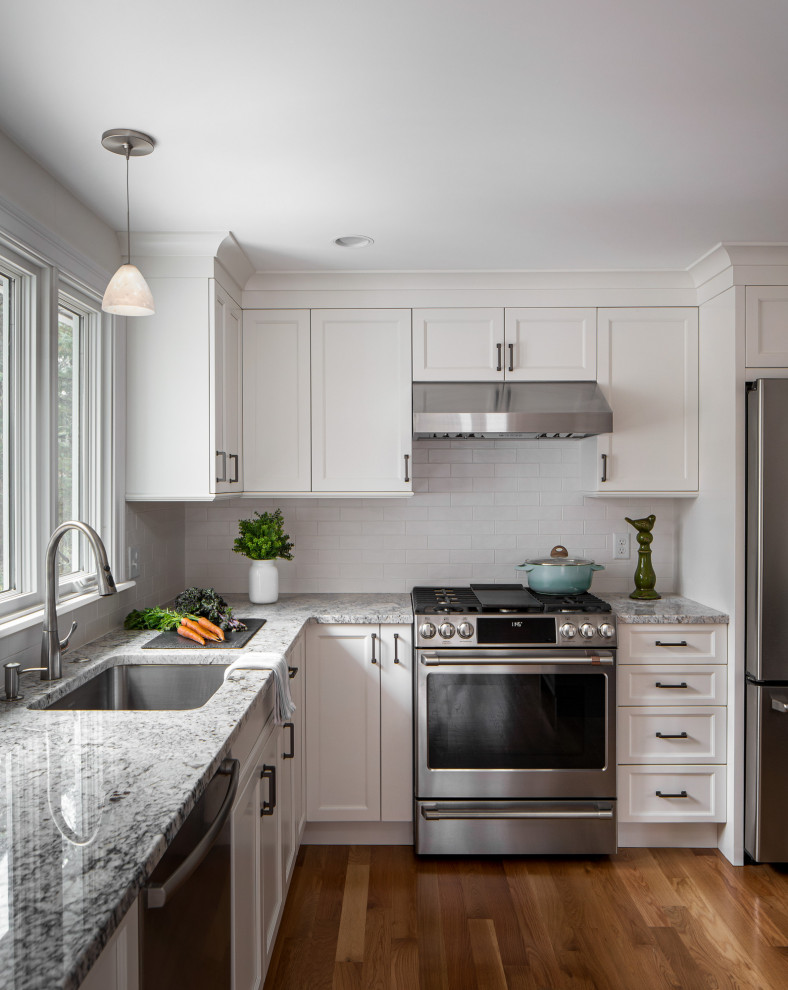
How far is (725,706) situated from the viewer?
297 centimetres

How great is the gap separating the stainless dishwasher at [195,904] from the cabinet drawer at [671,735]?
191 centimetres

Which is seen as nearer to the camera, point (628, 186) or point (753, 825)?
point (628, 186)

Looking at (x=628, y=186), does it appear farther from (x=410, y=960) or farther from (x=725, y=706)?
(x=410, y=960)

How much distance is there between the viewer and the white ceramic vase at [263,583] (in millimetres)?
3305

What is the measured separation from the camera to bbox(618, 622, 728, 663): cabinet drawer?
2.97 meters

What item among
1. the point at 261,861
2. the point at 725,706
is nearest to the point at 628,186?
the point at 725,706

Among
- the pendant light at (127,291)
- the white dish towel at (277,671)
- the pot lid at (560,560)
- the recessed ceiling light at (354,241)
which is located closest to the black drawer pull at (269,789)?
the white dish towel at (277,671)

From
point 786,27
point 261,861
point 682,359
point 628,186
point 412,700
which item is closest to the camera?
point 786,27

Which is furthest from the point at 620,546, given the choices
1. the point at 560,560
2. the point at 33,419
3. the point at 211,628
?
the point at 33,419

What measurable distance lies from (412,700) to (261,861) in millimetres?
1141

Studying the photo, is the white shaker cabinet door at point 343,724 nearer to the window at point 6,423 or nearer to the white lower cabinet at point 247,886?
the white lower cabinet at point 247,886

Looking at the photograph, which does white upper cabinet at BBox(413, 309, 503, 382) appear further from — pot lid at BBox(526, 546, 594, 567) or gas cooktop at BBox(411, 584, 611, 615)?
gas cooktop at BBox(411, 584, 611, 615)

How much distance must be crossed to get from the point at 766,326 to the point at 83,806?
288 cm

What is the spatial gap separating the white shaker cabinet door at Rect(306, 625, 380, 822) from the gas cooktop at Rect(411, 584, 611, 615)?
300 millimetres
